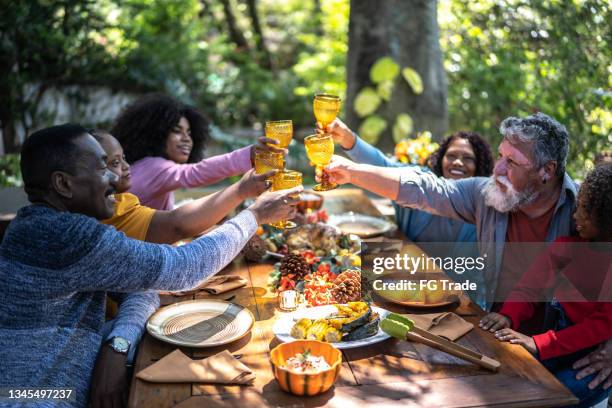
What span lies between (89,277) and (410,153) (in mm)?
3033

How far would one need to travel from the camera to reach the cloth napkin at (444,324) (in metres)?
2.42

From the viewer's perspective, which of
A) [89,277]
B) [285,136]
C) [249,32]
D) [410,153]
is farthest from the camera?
[249,32]

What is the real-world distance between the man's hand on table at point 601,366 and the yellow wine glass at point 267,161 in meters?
1.71

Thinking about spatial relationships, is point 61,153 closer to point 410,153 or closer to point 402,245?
point 402,245

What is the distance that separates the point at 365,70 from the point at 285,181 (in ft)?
14.5

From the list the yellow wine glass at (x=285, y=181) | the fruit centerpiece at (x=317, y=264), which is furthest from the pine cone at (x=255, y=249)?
the yellow wine glass at (x=285, y=181)

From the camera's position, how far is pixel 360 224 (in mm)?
4102

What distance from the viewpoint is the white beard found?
3166mm

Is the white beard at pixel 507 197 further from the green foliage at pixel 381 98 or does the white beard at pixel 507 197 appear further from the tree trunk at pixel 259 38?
the tree trunk at pixel 259 38

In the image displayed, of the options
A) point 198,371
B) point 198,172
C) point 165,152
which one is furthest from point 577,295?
point 165,152

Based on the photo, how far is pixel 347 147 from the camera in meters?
3.83

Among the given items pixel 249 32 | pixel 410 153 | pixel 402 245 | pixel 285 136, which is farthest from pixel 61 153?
pixel 249 32

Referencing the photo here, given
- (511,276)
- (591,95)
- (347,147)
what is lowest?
(511,276)

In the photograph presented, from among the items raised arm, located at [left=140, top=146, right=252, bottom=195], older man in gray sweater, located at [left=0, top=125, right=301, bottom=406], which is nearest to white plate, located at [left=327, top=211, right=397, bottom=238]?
raised arm, located at [left=140, top=146, right=252, bottom=195]
